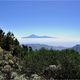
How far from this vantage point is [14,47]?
12.3 meters

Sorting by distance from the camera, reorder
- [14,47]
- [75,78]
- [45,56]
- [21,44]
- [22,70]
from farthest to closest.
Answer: [21,44] → [14,47] → [45,56] → [22,70] → [75,78]

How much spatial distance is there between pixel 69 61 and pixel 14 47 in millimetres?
4209

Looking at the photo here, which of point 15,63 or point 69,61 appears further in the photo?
point 15,63

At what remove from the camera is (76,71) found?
8.48 m

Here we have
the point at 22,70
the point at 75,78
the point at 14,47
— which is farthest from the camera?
the point at 14,47

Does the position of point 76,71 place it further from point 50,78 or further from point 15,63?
point 15,63

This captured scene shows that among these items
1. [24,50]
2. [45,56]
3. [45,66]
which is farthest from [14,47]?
[45,66]

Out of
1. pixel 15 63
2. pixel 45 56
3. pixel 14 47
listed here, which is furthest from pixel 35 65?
pixel 14 47

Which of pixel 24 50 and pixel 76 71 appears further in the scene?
pixel 24 50

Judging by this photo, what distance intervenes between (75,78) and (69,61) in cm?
57

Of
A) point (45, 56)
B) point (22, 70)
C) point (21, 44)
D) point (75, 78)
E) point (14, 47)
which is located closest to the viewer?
point (75, 78)

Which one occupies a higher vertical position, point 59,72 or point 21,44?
point 21,44

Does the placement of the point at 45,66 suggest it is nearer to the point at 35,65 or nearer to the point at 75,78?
the point at 35,65

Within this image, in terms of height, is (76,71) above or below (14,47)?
below
